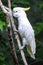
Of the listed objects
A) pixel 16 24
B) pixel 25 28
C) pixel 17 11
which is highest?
pixel 17 11

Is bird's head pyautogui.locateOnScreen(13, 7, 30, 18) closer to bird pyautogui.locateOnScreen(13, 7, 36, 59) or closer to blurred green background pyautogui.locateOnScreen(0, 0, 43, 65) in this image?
bird pyautogui.locateOnScreen(13, 7, 36, 59)

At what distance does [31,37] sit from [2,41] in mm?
1023

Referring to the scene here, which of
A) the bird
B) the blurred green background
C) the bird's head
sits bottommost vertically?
the blurred green background

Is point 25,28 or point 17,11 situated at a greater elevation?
point 17,11

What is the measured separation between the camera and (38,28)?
5.36 meters

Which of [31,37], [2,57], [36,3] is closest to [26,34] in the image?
[31,37]

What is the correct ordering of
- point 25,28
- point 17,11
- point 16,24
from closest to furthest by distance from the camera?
1. point 17,11
2. point 25,28
3. point 16,24

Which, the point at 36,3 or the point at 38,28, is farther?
the point at 36,3

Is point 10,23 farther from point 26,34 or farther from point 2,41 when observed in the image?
point 2,41

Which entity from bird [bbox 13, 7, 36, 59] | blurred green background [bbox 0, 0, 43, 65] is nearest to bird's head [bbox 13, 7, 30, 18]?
bird [bbox 13, 7, 36, 59]

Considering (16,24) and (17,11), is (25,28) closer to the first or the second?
(17,11)

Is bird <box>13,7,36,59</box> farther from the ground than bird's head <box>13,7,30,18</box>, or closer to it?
closer to it

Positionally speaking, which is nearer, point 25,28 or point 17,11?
point 17,11

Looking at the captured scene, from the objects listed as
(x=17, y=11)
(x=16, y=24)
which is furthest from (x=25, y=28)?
(x=16, y=24)
